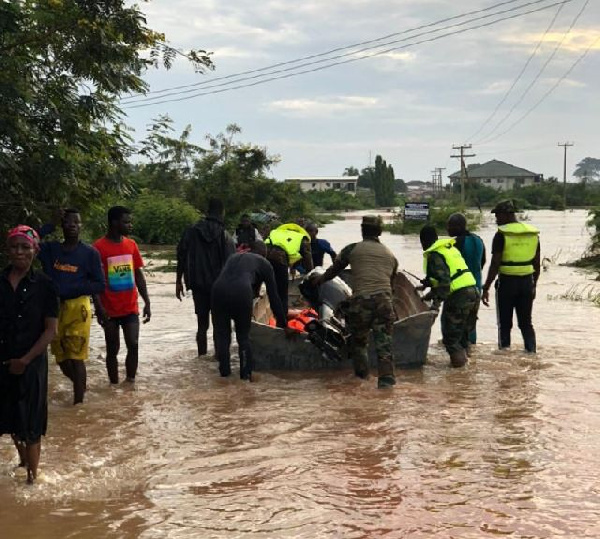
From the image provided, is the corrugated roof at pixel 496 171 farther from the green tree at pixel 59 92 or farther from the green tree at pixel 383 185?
the green tree at pixel 59 92

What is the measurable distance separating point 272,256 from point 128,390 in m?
2.44

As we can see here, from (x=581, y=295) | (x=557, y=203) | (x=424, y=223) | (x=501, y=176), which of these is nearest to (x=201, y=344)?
(x=581, y=295)

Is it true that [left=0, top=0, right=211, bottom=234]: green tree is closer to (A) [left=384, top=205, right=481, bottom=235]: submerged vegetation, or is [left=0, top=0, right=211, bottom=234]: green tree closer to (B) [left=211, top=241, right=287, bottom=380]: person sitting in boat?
(B) [left=211, top=241, right=287, bottom=380]: person sitting in boat

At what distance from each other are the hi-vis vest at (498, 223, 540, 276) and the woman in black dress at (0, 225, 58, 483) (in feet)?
19.6

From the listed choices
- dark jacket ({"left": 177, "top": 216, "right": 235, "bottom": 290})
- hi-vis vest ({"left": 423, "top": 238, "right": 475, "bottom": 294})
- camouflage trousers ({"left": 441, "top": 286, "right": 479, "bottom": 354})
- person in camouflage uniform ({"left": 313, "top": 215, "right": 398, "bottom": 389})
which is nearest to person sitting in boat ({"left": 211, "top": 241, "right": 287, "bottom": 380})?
person in camouflage uniform ({"left": 313, "top": 215, "right": 398, "bottom": 389})

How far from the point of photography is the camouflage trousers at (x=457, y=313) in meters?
8.62

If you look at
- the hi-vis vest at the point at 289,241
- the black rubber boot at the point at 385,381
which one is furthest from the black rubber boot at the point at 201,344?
the black rubber boot at the point at 385,381

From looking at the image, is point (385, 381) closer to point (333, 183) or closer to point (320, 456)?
point (320, 456)

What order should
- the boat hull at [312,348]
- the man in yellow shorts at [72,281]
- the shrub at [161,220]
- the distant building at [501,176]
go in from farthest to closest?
1. the distant building at [501,176]
2. the shrub at [161,220]
3. the boat hull at [312,348]
4. the man in yellow shorts at [72,281]

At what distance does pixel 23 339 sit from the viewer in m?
4.68

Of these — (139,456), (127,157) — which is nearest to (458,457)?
(139,456)

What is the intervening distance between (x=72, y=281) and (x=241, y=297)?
5.63 feet

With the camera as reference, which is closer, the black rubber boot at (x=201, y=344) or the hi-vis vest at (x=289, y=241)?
the black rubber boot at (x=201, y=344)

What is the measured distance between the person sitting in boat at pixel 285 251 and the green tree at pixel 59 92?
84.7 inches
